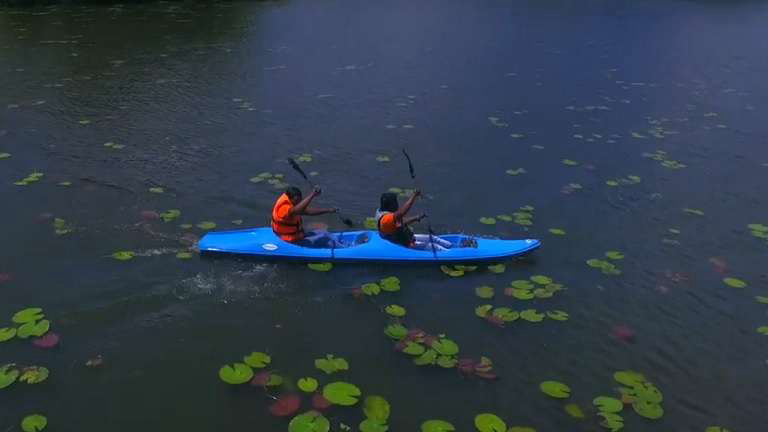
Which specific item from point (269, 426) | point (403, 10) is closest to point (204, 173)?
point (269, 426)

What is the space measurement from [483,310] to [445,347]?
3.54ft

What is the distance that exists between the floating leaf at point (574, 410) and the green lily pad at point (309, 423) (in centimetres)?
273

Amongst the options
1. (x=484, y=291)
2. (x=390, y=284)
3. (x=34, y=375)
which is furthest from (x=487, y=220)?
(x=34, y=375)

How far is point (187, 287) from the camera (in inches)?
376

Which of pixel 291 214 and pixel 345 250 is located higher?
pixel 291 214

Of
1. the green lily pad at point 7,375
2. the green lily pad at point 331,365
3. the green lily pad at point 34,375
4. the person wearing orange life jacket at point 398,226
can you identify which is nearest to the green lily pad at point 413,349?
the green lily pad at point 331,365

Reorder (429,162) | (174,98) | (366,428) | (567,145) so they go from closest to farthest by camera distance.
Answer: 1. (366,428)
2. (429,162)
3. (567,145)
4. (174,98)

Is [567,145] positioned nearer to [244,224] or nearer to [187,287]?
[244,224]

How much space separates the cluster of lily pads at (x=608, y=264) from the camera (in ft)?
34.1

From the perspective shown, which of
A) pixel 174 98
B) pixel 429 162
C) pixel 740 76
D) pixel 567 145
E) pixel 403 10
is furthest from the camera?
pixel 403 10

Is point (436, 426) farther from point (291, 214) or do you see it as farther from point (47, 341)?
point (47, 341)

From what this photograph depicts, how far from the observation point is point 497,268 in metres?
10.4

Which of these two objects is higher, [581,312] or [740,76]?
[740,76]

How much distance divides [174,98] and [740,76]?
19.5 meters
